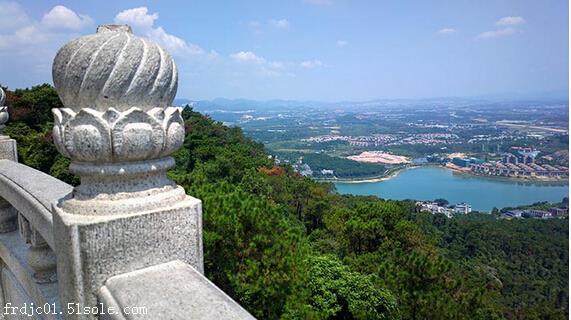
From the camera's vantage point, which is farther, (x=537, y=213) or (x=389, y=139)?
(x=389, y=139)

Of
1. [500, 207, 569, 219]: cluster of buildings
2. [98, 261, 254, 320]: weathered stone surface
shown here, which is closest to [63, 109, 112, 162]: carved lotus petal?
[98, 261, 254, 320]: weathered stone surface

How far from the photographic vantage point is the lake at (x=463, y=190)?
63228 millimetres

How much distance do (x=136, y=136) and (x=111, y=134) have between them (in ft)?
0.25

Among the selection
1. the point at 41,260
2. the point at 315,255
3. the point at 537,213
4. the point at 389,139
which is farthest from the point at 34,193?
the point at 389,139

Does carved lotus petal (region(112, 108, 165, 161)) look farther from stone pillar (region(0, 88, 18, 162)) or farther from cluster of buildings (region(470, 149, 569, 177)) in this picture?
cluster of buildings (region(470, 149, 569, 177))

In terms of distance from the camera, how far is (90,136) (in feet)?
4.26

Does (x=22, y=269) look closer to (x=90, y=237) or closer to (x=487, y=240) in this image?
(x=90, y=237)

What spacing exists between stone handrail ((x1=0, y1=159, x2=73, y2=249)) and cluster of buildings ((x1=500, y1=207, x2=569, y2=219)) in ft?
176

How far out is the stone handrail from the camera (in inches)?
68.7

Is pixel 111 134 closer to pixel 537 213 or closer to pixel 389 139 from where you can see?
pixel 537 213

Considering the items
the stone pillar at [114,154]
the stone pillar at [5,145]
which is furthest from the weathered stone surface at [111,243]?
the stone pillar at [5,145]

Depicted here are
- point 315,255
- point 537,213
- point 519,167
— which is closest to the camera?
point 315,255

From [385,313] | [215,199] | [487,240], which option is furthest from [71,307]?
[487,240]

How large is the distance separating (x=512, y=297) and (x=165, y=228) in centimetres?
3034
